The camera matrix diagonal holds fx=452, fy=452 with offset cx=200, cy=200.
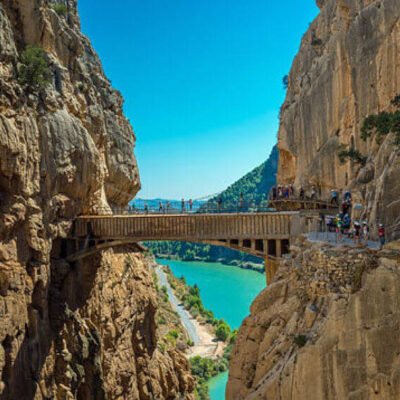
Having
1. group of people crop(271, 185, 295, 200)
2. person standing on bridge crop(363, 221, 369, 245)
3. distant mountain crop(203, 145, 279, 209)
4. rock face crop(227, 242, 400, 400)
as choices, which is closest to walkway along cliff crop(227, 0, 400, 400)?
rock face crop(227, 242, 400, 400)

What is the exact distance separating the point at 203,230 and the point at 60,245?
305 inches

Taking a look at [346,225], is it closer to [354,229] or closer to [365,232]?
[354,229]

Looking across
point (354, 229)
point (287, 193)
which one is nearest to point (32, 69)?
point (354, 229)

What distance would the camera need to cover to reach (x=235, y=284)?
10444 cm

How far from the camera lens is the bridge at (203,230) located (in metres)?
19.3

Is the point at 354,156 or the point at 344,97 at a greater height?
the point at 344,97

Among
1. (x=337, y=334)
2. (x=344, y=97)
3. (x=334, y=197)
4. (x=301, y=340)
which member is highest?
(x=344, y=97)

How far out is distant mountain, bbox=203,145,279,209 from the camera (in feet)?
464

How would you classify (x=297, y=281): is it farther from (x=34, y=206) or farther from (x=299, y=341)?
(x=34, y=206)

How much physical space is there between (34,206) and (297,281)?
12.3 metres

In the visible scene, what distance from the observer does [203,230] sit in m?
21.1

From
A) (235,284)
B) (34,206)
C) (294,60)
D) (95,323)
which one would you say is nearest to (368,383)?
(34,206)

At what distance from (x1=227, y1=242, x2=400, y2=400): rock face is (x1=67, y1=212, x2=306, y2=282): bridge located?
7.35 metres

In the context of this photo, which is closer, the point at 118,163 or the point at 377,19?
the point at 377,19
